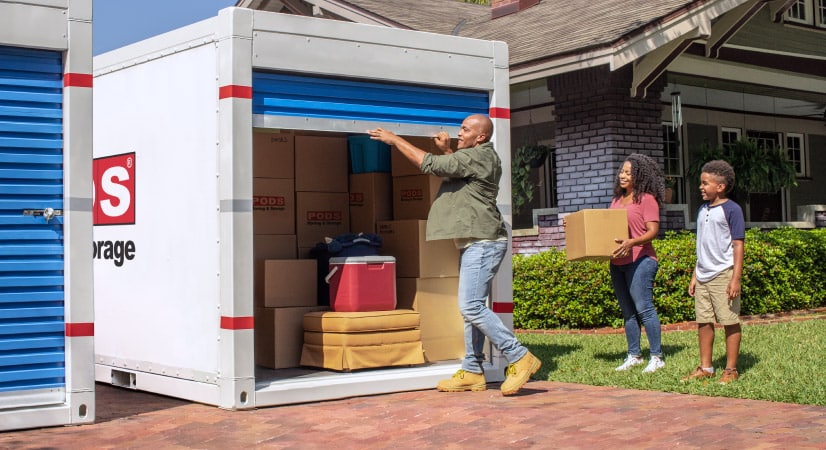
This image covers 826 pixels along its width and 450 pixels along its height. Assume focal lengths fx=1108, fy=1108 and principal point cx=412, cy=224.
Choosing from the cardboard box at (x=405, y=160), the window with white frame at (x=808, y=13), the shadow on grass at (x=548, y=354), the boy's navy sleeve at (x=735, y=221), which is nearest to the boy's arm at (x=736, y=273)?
the boy's navy sleeve at (x=735, y=221)

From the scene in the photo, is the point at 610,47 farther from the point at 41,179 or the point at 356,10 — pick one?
the point at 41,179

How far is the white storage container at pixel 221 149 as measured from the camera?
758cm

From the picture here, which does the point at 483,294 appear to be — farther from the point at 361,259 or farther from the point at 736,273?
the point at 736,273

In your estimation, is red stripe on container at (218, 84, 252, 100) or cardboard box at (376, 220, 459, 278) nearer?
red stripe on container at (218, 84, 252, 100)

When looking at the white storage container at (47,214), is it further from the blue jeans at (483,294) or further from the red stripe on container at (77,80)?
the blue jeans at (483,294)

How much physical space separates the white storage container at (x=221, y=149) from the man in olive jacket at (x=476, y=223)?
0.52m

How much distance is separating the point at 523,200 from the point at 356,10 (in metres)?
4.93

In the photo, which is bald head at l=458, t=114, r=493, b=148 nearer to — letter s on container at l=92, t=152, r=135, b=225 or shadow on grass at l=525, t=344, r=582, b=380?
shadow on grass at l=525, t=344, r=582, b=380

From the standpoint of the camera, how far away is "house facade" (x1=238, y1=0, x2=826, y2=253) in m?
15.6

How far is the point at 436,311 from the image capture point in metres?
9.29

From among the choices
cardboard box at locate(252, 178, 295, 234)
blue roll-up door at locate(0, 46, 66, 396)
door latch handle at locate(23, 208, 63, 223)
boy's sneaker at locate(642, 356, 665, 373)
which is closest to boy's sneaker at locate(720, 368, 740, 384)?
boy's sneaker at locate(642, 356, 665, 373)

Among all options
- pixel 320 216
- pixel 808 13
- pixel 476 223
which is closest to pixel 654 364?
pixel 476 223

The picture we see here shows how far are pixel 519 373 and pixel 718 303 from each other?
1.64m

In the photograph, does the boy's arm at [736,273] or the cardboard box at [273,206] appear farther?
the cardboard box at [273,206]
